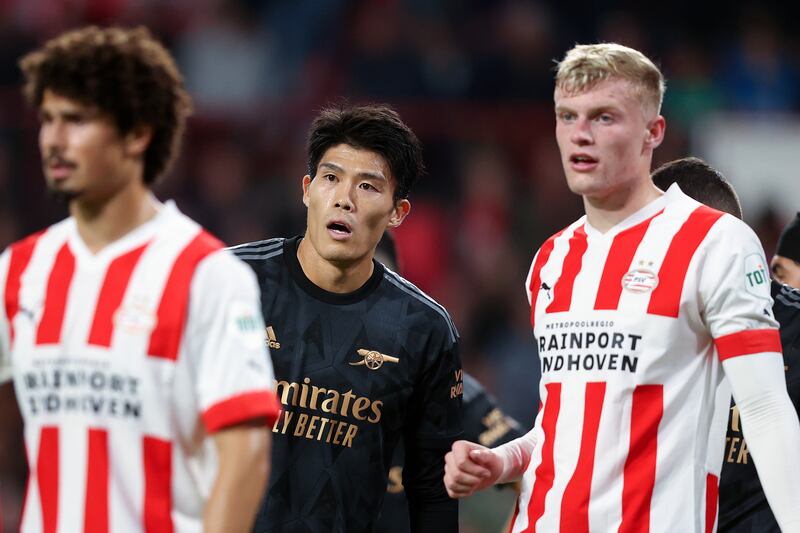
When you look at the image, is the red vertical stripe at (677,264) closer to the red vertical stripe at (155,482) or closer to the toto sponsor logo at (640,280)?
the toto sponsor logo at (640,280)

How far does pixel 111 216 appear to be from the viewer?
3.18 meters

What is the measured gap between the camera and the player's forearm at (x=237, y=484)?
116 inches

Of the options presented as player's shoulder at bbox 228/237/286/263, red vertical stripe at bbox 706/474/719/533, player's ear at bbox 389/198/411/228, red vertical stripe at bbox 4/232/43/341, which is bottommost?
red vertical stripe at bbox 706/474/719/533

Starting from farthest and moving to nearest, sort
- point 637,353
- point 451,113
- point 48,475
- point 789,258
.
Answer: point 451,113 → point 789,258 → point 637,353 → point 48,475

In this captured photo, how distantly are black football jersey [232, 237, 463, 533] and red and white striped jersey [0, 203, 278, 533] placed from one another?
1.20m

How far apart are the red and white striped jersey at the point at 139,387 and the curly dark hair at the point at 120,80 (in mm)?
301

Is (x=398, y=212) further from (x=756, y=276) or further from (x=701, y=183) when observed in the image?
(x=756, y=276)

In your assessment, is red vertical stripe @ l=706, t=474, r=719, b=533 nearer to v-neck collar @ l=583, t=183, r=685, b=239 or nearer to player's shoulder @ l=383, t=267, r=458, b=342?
v-neck collar @ l=583, t=183, r=685, b=239

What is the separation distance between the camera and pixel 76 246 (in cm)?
321

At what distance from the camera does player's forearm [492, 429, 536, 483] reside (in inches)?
158

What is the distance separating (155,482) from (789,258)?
2744mm

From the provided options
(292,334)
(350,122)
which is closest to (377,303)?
(292,334)

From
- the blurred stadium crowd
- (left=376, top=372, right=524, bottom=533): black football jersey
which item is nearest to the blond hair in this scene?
(left=376, top=372, right=524, bottom=533): black football jersey

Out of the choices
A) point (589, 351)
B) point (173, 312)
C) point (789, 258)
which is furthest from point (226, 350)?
point (789, 258)
